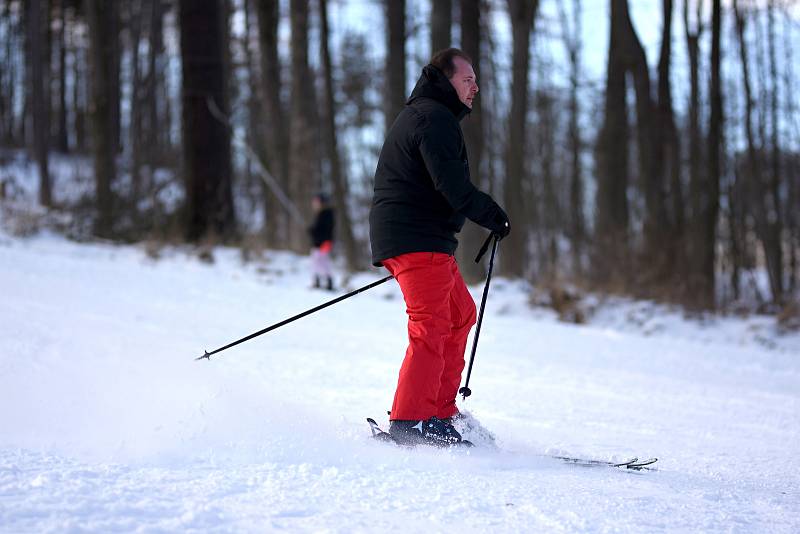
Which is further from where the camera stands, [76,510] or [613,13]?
[613,13]

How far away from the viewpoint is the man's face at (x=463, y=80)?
399 centimetres

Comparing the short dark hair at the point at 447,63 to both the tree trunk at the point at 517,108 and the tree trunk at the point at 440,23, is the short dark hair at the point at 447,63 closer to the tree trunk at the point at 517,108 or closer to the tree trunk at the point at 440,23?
the tree trunk at the point at 440,23

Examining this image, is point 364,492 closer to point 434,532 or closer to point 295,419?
point 434,532

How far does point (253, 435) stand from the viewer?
397 centimetres

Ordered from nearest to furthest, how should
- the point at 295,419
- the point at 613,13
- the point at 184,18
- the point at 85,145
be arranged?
the point at 295,419 < the point at 613,13 < the point at 184,18 < the point at 85,145

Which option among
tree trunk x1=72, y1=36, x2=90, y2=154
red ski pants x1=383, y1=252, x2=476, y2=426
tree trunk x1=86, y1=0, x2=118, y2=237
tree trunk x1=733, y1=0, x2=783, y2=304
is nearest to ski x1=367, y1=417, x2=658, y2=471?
red ski pants x1=383, y1=252, x2=476, y2=426

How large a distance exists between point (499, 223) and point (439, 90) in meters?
0.71

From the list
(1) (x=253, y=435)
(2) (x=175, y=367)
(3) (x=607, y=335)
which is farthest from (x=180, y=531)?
(3) (x=607, y=335)

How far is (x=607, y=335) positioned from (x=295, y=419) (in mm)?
5704

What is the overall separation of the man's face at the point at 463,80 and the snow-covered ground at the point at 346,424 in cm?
173

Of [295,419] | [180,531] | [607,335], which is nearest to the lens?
[180,531]

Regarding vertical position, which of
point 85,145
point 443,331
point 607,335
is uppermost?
point 85,145

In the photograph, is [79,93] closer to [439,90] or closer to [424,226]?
[439,90]

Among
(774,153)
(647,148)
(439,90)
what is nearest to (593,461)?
(439,90)
